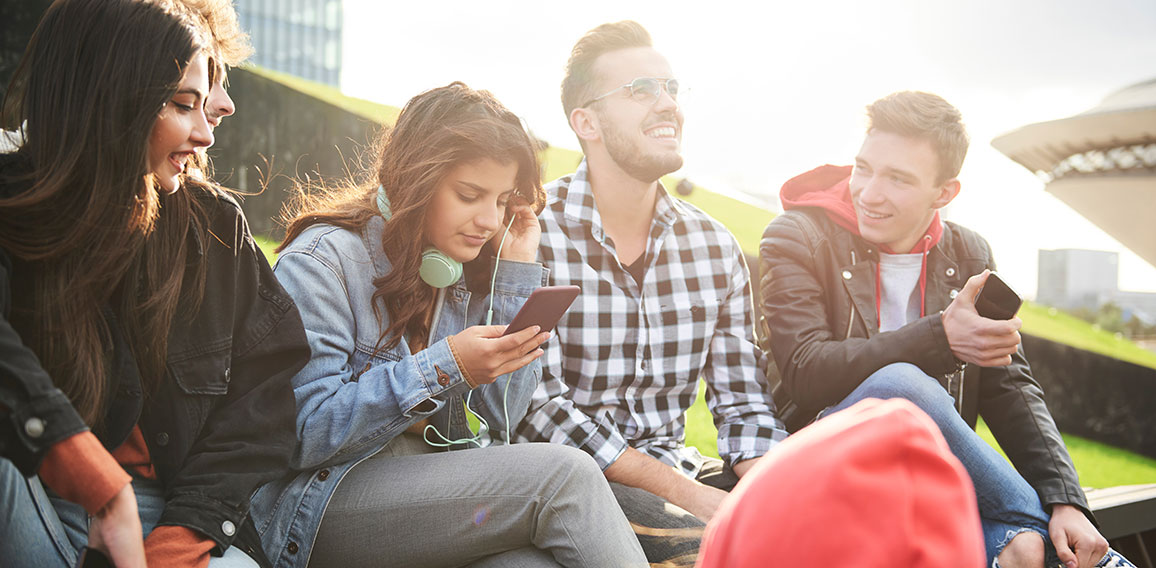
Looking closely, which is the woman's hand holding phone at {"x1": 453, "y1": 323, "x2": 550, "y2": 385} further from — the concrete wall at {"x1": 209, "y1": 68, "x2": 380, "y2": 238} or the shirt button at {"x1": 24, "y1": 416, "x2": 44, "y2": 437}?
the concrete wall at {"x1": 209, "y1": 68, "x2": 380, "y2": 238}

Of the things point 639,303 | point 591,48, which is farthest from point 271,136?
point 639,303

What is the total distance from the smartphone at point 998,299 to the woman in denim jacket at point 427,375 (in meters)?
1.43

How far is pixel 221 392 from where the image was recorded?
1.80m

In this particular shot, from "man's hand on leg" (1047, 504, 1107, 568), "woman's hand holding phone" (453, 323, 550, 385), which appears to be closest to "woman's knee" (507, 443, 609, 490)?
"woman's hand holding phone" (453, 323, 550, 385)

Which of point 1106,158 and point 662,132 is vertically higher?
point 662,132

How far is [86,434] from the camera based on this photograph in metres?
1.39

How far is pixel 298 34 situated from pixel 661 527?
135 feet

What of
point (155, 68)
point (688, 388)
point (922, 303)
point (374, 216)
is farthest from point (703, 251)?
point (155, 68)

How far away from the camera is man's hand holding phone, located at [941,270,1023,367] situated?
264 centimetres

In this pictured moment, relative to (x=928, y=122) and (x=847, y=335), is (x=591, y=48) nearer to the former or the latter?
(x=928, y=122)

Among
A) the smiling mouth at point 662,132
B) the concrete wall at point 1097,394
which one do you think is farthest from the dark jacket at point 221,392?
the concrete wall at point 1097,394

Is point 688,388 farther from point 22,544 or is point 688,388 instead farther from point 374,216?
point 22,544

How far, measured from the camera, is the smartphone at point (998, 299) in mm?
2643

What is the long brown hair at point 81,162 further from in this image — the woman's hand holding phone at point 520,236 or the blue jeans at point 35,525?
the woman's hand holding phone at point 520,236
